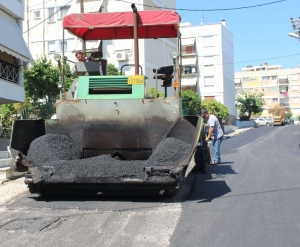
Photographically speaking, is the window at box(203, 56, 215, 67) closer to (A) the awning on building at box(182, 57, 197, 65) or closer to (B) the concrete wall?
(A) the awning on building at box(182, 57, 197, 65)

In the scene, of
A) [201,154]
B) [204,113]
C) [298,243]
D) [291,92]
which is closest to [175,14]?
[201,154]

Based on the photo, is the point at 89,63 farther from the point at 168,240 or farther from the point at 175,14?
the point at 168,240

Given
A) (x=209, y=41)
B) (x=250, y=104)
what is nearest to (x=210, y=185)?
(x=209, y=41)

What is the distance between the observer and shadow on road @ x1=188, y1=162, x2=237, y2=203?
6.96 metres

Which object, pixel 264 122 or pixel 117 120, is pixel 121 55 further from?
pixel 264 122

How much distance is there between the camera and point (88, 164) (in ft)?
21.8

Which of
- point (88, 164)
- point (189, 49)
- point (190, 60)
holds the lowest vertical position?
point (88, 164)

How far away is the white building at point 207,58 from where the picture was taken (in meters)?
51.2

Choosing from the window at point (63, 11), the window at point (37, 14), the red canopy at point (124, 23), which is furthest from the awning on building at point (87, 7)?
the red canopy at point (124, 23)

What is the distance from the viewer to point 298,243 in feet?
15.3

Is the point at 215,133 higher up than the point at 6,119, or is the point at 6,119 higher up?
the point at 6,119

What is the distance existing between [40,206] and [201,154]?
13.7 feet

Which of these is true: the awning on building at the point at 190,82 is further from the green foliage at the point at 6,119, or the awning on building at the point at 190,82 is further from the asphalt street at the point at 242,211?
the asphalt street at the point at 242,211

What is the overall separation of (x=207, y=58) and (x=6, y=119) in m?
34.9
